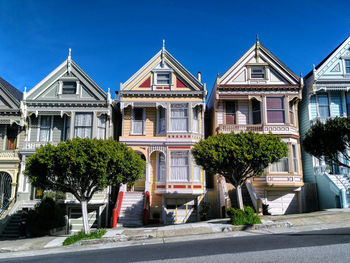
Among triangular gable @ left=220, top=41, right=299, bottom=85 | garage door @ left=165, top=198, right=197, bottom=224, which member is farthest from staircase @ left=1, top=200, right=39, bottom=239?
triangular gable @ left=220, top=41, right=299, bottom=85

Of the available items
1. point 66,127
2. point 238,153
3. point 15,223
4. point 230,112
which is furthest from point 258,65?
point 15,223

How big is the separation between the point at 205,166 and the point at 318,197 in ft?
36.7

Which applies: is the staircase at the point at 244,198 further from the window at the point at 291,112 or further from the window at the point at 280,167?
the window at the point at 291,112

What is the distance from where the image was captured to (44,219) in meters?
18.5

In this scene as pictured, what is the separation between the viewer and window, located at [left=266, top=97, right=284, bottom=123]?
76.5 ft

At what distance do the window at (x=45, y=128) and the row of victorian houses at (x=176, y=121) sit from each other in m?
0.07

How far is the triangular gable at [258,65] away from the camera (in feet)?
78.5

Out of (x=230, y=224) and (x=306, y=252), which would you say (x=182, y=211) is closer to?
(x=230, y=224)

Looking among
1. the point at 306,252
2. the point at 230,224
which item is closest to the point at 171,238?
the point at 230,224

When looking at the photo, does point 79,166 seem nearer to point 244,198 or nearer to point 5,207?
point 5,207

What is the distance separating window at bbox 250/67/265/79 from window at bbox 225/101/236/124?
265 centimetres

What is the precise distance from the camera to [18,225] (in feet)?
66.1

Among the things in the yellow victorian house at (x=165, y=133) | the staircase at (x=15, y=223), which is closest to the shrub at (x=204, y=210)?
the yellow victorian house at (x=165, y=133)

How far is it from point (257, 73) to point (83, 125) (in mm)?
14144
